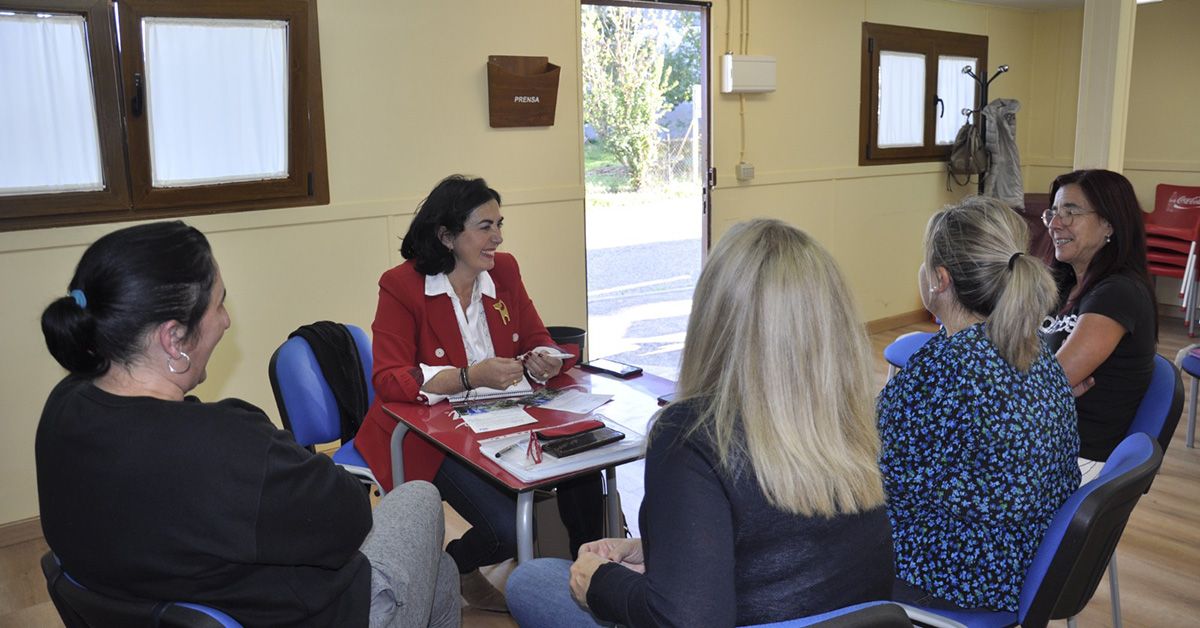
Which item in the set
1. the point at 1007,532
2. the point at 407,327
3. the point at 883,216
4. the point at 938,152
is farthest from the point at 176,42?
the point at 938,152

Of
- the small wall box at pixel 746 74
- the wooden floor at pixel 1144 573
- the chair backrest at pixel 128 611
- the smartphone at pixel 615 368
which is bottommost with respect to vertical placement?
the wooden floor at pixel 1144 573

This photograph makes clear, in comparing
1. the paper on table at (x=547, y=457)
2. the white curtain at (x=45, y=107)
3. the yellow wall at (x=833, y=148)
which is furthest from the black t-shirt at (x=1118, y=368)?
the white curtain at (x=45, y=107)

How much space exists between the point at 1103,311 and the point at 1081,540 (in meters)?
1.14

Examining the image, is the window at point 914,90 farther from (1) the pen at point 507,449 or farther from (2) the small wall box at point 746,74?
(1) the pen at point 507,449

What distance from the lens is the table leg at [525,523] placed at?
82.4 inches

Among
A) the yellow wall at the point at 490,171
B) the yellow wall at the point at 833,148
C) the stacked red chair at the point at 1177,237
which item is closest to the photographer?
the yellow wall at the point at 490,171

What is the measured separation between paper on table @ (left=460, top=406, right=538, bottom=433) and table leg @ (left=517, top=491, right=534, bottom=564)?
10.1 inches

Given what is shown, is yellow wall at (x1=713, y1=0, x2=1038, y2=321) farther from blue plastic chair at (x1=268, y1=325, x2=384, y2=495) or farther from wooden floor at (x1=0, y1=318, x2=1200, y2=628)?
blue plastic chair at (x1=268, y1=325, x2=384, y2=495)

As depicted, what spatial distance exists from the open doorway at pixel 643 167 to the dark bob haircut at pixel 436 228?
7.37 ft

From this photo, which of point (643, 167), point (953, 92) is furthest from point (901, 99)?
point (643, 167)

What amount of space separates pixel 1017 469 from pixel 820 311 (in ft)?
2.21

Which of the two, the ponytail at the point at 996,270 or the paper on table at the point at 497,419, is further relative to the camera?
the paper on table at the point at 497,419

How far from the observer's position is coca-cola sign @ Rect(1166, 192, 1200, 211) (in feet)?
21.7

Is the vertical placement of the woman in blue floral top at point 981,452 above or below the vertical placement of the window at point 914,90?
below
